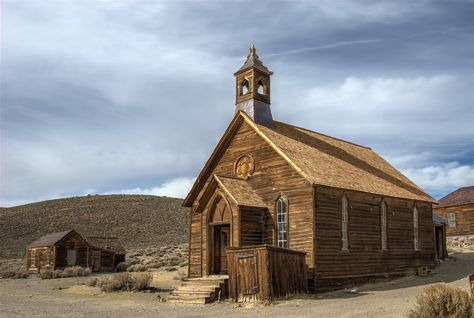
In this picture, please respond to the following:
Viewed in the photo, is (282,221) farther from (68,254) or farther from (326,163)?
(68,254)

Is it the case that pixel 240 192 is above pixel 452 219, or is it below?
above

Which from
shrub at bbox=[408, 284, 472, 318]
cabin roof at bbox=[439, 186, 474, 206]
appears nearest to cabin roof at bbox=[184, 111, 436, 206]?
shrub at bbox=[408, 284, 472, 318]

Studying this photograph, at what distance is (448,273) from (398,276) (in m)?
3.23

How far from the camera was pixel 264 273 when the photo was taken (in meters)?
17.7

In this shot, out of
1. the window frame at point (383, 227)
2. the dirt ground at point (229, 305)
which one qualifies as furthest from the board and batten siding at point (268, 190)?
the window frame at point (383, 227)

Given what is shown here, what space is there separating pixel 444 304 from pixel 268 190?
1163cm

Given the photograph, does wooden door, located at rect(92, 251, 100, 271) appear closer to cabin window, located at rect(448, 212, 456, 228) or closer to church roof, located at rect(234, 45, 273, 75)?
church roof, located at rect(234, 45, 273, 75)

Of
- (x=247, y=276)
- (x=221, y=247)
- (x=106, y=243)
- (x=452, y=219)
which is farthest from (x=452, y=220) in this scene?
(x=247, y=276)

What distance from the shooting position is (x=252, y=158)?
23.6m

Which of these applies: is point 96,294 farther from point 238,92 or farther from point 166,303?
point 238,92

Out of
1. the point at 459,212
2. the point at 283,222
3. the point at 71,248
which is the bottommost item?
the point at 71,248

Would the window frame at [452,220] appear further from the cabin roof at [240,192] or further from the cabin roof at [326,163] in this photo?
the cabin roof at [240,192]

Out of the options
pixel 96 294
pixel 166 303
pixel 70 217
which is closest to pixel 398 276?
pixel 166 303

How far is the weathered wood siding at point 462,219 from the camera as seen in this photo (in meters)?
43.2
